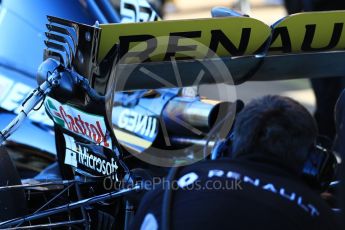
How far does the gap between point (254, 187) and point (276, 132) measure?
0.17 metres

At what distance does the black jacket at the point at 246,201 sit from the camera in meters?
1.72

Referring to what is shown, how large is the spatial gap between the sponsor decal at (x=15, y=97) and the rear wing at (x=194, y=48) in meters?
1.06

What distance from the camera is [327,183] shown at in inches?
102

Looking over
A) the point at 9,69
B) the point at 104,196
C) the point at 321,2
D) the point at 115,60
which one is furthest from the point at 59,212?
the point at 321,2

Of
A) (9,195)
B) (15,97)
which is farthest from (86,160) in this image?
(15,97)

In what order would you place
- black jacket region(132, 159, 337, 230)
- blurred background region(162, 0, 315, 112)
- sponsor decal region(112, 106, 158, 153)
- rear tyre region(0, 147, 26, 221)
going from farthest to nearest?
blurred background region(162, 0, 315, 112)
sponsor decal region(112, 106, 158, 153)
rear tyre region(0, 147, 26, 221)
black jacket region(132, 159, 337, 230)

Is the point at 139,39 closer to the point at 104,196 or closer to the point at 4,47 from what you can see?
the point at 104,196

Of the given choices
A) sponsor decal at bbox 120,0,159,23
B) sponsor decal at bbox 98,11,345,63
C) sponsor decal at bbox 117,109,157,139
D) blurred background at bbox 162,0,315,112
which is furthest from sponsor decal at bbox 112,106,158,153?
blurred background at bbox 162,0,315,112

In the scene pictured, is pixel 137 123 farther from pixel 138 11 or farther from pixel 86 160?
pixel 86 160

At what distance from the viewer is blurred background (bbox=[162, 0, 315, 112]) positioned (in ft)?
23.6

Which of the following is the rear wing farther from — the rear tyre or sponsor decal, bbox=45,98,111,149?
the rear tyre

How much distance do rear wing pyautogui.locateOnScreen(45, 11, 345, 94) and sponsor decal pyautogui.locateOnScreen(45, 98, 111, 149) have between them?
0.11m

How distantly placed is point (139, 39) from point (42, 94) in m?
0.41

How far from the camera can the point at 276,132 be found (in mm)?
1820
